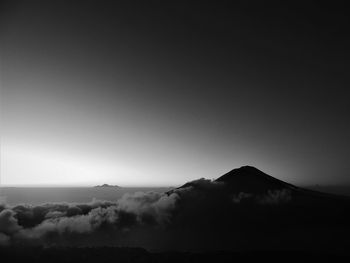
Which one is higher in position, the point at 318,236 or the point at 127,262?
the point at 318,236

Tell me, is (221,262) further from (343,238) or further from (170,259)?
(343,238)

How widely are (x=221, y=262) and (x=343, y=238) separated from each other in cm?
8673

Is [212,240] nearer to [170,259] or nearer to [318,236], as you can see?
[170,259]

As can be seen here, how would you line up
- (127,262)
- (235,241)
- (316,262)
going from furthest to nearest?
(235,241) → (127,262) → (316,262)

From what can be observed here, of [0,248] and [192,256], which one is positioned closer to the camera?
[192,256]

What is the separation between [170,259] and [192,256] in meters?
11.7

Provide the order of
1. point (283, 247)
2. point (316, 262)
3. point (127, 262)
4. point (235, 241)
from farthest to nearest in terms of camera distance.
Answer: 1. point (235, 241)
2. point (283, 247)
3. point (127, 262)
4. point (316, 262)

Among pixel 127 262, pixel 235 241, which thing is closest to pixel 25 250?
pixel 127 262

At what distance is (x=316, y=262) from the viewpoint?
464ft

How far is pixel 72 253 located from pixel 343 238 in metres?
156

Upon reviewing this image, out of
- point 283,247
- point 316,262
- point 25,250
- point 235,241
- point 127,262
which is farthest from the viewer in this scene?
point 235,241

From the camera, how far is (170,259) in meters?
154

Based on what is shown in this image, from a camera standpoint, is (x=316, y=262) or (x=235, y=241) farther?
(x=235, y=241)

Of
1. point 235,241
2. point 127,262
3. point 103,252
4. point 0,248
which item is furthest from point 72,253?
point 235,241
